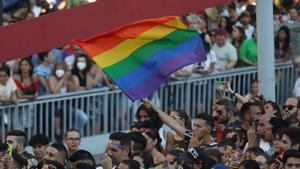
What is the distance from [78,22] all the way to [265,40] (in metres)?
2.20

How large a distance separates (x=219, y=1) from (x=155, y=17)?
2.42 feet

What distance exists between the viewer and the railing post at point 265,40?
46.8 ft

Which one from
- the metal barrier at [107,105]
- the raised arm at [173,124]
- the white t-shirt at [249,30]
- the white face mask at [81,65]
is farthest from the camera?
the white t-shirt at [249,30]

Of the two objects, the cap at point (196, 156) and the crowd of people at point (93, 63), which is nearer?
the cap at point (196, 156)

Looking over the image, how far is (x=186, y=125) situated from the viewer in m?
15.5

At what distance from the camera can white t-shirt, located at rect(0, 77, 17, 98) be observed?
1812 cm

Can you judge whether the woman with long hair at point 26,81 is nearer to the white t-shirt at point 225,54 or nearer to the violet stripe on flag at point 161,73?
the white t-shirt at point 225,54

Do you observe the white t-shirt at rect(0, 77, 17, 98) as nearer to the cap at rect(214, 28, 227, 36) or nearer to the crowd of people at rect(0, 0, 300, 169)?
the crowd of people at rect(0, 0, 300, 169)

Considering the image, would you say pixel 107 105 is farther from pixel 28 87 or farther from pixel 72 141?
pixel 72 141

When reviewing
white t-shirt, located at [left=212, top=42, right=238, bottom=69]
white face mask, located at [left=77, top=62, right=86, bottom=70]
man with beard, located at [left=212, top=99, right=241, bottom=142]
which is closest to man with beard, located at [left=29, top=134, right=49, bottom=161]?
man with beard, located at [left=212, top=99, right=241, bottom=142]

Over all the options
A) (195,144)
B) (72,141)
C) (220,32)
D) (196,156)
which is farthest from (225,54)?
(196,156)

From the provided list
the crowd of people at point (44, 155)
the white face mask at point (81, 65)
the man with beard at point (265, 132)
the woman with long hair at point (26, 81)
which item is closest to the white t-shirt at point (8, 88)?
the woman with long hair at point (26, 81)

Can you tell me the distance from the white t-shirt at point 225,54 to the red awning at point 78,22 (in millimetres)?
5986

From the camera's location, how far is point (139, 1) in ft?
44.5
